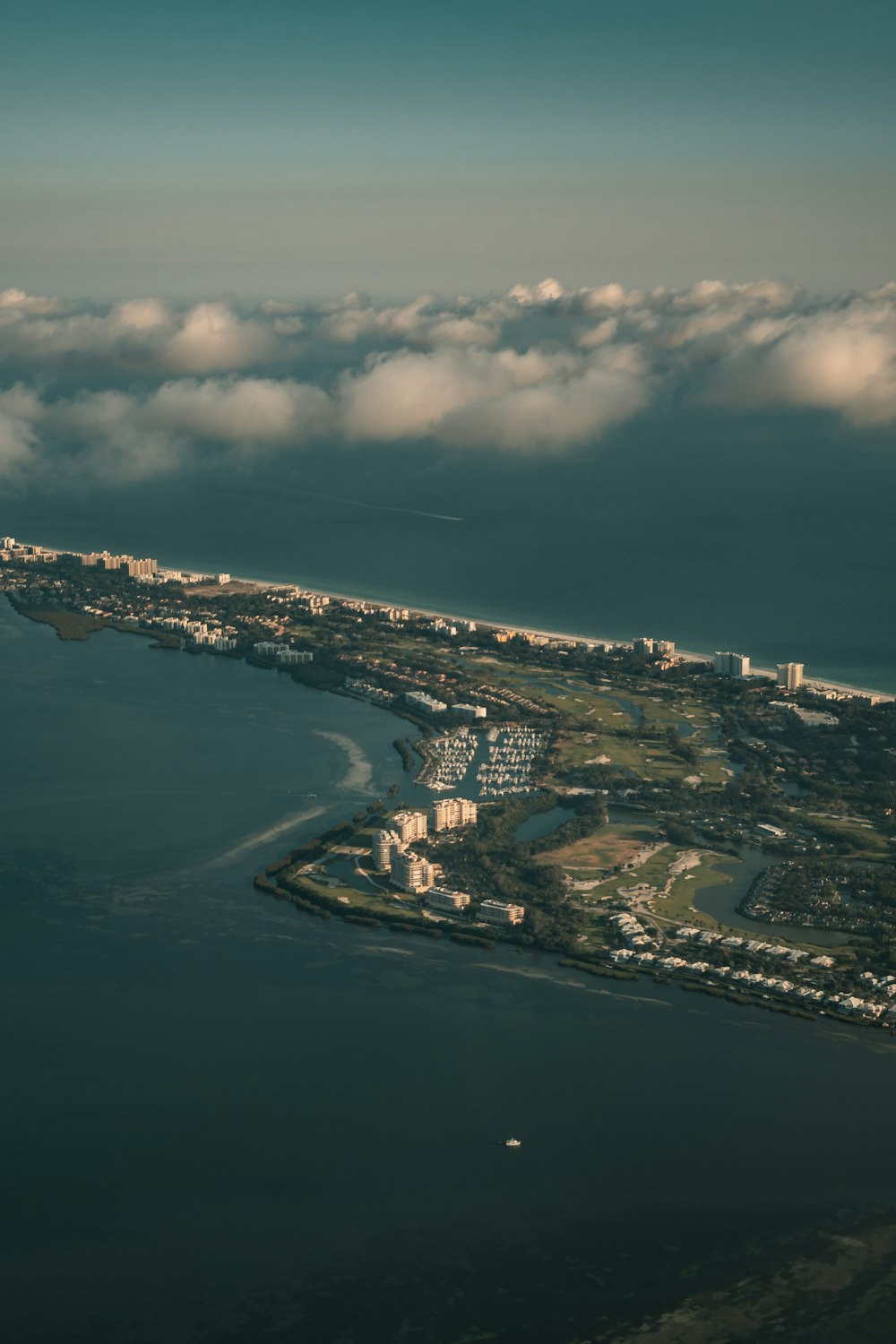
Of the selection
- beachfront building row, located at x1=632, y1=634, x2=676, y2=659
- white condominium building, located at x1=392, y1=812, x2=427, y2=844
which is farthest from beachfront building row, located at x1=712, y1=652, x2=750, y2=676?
white condominium building, located at x1=392, y1=812, x2=427, y2=844

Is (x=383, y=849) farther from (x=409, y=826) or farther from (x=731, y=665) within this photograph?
(x=731, y=665)

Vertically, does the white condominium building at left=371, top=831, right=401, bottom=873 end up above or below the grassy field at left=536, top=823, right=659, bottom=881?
below

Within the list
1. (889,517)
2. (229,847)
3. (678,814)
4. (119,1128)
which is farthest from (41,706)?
(889,517)

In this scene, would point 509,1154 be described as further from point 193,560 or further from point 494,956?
point 193,560

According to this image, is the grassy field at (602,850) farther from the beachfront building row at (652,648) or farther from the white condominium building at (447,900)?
the beachfront building row at (652,648)

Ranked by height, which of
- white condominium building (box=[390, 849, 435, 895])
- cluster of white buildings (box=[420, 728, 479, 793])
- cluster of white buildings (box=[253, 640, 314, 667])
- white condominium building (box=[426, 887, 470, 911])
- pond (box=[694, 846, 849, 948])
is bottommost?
white condominium building (box=[426, 887, 470, 911])

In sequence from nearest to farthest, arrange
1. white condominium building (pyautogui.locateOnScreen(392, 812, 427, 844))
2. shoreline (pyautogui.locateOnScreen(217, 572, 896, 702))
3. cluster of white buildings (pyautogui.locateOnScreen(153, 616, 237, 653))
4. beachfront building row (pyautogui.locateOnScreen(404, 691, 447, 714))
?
1. white condominium building (pyautogui.locateOnScreen(392, 812, 427, 844))
2. beachfront building row (pyautogui.locateOnScreen(404, 691, 447, 714))
3. shoreline (pyautogui.locateOnScreen(217, 572, 896, 702))
4. cluster of white buildings (pyautogui.locateOnScreen(153, 616, 237, 653))

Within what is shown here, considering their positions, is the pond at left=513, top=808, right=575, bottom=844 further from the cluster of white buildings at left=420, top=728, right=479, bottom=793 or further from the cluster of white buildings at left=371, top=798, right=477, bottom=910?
the cluster of white buildings at left=420, top=728, right=479, bottom=793

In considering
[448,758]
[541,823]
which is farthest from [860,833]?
[448,758]

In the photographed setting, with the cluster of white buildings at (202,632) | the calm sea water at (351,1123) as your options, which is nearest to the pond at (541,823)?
the calm sea water at (351,1123)
